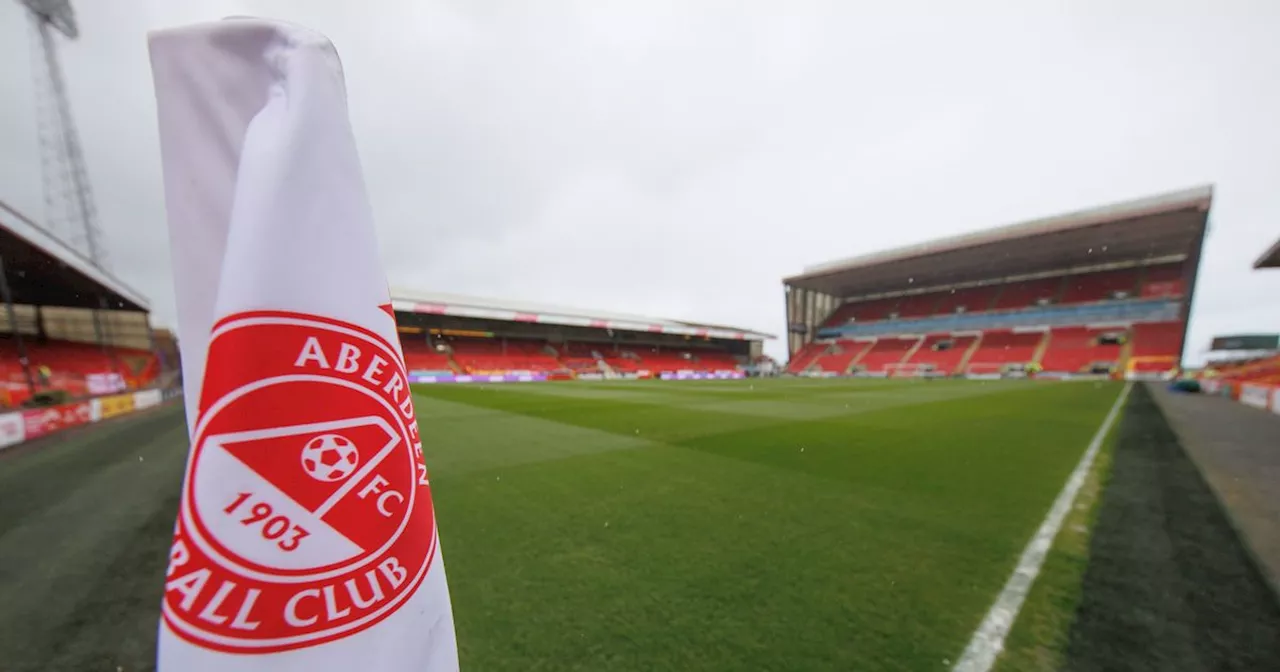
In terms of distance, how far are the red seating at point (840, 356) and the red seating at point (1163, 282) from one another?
20.4m

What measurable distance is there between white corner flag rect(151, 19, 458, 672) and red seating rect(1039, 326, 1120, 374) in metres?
44.9

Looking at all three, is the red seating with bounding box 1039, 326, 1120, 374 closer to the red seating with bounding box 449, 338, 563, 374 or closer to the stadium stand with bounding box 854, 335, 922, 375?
the stadium stand with bounding box 854, 335, 922, 375

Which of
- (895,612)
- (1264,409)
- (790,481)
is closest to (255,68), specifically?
(895,612)

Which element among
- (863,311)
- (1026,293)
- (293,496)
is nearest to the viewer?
(293,496)

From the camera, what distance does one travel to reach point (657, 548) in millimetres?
3059

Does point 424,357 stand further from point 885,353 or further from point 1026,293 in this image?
point 1026,293

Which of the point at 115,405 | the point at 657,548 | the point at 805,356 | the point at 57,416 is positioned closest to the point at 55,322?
the point at 115,405

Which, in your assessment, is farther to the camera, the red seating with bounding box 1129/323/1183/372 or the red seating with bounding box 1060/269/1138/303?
the red seating with bounding box 1060/269/1138/303

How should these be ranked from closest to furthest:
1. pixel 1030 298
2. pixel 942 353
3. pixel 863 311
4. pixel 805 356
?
1. pixel 942 353
2. pixel 1030 298
3. pixel 805 356
4. pixel 863 311

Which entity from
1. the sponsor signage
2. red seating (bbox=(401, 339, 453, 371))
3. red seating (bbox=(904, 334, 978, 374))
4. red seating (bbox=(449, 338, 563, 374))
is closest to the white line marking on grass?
the sponsor signage

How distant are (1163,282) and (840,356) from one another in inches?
933

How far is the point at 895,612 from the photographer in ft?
7.36

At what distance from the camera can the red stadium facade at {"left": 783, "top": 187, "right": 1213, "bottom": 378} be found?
30.9 metres

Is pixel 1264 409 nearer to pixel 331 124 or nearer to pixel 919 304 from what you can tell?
pixel 331 124
